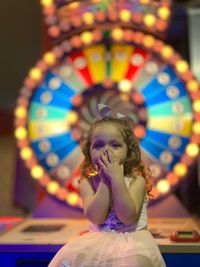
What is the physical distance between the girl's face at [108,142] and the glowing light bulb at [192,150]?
0.63 m

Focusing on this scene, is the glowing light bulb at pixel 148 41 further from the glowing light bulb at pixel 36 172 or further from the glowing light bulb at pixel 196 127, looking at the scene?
the glowing light bulb at pixel 36 172

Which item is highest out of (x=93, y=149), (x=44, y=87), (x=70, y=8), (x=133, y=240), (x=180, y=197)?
(x=70, y=8)

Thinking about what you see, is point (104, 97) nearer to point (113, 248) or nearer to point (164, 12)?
point (164, 12)

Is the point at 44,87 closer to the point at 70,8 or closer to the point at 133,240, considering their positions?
the point at 70,8

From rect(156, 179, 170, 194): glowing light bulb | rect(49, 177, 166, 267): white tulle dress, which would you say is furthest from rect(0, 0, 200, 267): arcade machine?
rect(49, 177, 166, 267): white tulle dress

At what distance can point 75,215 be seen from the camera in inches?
66.7

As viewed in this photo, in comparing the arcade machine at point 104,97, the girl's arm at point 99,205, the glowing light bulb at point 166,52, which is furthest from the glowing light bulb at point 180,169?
the girl's arm at point 99,205

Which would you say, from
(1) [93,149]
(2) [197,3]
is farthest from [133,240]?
(2) [197,3]

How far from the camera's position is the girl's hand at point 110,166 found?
1023 millimetres

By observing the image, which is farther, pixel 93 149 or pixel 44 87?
pixel 44 87

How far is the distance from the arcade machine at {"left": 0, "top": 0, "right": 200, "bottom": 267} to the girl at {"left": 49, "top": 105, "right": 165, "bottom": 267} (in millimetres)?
558

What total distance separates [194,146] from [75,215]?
513 millimetres

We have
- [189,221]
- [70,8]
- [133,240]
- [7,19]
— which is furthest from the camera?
[7,19]

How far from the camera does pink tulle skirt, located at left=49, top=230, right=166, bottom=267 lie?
3.17 feet
